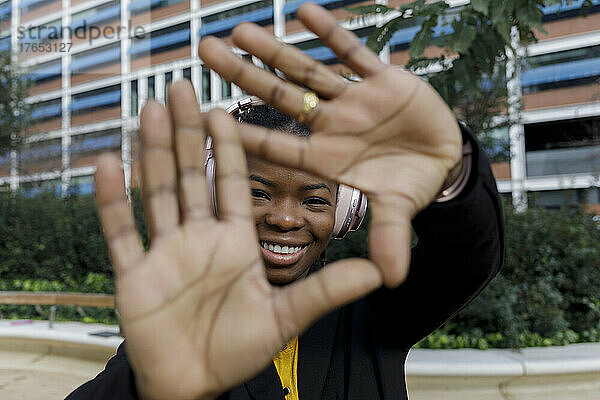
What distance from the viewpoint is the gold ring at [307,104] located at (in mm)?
954

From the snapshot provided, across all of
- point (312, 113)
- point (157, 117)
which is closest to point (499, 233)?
point (312, 113)

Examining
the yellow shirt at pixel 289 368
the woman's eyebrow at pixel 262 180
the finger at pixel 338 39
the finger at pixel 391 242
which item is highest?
the finger at pixel 338 39

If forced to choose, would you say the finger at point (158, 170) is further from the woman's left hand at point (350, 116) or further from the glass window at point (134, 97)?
the glass window at point (134, 97)

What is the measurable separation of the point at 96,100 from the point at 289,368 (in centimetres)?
3985

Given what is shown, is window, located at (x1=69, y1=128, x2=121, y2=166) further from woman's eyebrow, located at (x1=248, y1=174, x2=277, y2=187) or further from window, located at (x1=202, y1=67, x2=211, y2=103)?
woman's eyebrow, located at (x1=248, y1=174, x2=277, y2=187)

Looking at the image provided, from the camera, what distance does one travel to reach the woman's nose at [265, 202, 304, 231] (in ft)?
4.35

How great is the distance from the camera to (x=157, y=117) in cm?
86

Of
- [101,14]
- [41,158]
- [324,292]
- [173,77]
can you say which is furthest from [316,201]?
[101,14]

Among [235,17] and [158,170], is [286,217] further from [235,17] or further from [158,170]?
[235,17]

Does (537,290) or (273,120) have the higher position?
(273,120)

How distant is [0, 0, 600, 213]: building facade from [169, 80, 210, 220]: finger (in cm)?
1367

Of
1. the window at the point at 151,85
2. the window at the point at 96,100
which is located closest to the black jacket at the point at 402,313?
the window at the point at 151,85

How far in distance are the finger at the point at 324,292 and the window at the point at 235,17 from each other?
28.6m

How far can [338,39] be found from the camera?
95 centimetres
